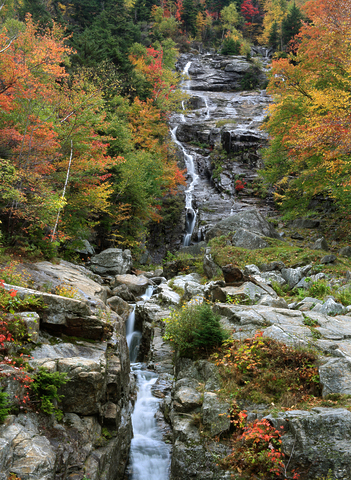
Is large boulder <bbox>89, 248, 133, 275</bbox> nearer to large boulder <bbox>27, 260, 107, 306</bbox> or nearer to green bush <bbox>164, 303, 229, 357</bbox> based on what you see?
large boulder <bbox>27, 260, 107, 306</bbox>

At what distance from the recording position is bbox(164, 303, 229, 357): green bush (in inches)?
293

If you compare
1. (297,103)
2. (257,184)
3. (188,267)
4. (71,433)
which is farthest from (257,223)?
(71,433)

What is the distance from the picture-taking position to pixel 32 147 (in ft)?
37.4

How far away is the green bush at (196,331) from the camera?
743 centimetres

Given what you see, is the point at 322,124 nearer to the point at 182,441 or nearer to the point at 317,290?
the point at 317,290

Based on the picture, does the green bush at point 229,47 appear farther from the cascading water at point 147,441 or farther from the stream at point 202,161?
the cascading water at point 147,441

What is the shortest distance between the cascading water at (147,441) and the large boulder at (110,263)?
28.1 ft

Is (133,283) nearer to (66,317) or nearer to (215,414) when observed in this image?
(66,317)

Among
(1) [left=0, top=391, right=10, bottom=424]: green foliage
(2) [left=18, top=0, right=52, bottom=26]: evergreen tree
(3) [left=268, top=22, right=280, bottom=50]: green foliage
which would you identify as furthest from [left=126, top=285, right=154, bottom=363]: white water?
(3) [left=268, top=22, right=280, bottom=50]: green foliage

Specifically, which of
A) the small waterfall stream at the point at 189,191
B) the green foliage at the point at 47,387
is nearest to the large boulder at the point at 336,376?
the green foliage at the point at 47,387

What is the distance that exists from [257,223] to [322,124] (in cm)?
793

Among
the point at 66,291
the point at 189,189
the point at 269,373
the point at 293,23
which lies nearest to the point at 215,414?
the point at 269,373

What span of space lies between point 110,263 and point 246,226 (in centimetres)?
853

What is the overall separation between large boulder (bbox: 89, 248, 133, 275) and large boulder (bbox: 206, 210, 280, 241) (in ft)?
18.5
